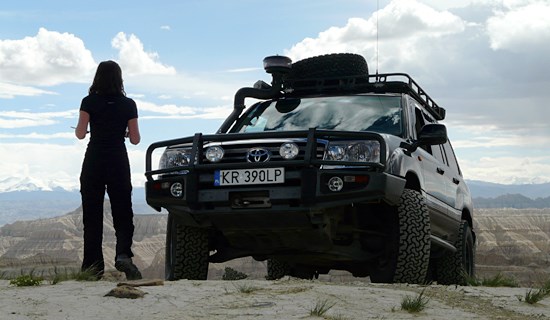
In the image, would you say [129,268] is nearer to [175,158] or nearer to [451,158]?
[175,158]

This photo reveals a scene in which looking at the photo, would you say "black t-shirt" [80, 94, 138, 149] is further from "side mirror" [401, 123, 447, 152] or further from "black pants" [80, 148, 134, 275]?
"side mirror" [401, 123, 447, 152]

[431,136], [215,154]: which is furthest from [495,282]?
[215,154]

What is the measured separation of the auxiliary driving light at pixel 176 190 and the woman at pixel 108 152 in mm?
612

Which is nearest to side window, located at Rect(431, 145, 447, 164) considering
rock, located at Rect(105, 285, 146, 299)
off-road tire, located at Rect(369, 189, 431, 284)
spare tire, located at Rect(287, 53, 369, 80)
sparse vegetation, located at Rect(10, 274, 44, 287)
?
spare tire, located at Rect(287, 53, 369, 80)

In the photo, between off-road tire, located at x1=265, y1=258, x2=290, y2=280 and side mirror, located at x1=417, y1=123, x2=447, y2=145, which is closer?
side mirror, located at x1=417, y1=123, x2=447, y2=145

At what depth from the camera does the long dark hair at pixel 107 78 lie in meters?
7.38

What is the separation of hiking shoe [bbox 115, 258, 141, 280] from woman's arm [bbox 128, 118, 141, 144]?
1.13 metres

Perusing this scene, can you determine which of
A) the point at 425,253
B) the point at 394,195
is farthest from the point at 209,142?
the point at 425,253

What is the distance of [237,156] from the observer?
22.2ft

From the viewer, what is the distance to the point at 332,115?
310 inches

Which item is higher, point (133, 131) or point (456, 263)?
point (133, 131)

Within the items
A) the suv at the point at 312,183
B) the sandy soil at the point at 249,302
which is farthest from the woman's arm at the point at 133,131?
the sandy soil at the point at 249,302

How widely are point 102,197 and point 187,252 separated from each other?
3.16ft

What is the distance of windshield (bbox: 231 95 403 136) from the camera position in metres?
7.68
